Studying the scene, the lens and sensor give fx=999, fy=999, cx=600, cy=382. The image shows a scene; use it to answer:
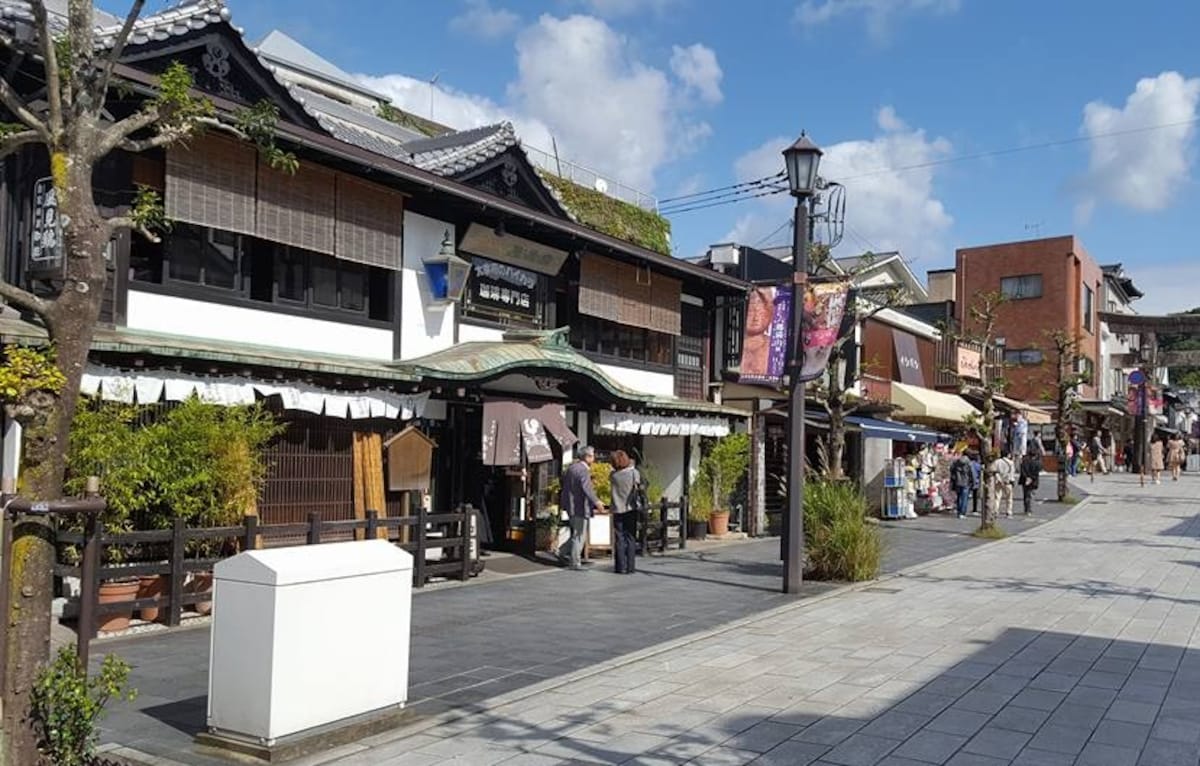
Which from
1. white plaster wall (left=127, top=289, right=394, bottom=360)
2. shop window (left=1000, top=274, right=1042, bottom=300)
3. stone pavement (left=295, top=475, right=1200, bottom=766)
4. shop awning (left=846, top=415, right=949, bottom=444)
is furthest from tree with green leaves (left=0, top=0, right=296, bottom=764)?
shop window (left=1000, top=274, right=1042, bottom=300)

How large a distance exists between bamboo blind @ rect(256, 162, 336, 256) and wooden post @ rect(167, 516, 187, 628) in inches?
153

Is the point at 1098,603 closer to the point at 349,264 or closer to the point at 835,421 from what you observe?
the point at 835,421

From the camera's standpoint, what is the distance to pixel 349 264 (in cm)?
1402

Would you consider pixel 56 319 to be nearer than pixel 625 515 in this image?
Yes

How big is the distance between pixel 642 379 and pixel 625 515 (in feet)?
19.2

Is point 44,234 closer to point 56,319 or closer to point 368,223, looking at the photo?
point 368,223

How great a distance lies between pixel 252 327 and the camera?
41.0ft

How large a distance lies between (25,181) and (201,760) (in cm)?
759

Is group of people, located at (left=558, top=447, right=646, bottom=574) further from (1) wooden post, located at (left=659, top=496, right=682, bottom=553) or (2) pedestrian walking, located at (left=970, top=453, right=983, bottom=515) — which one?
(2) pedestrian walking, located at (left=970, top=453, right=983, bottom=515)

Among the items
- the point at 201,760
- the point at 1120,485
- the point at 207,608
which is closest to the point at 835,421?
the point at 207,608

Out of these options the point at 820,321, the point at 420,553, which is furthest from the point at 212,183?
the point at 820,321

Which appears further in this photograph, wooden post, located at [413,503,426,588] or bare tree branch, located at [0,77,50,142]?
wooden post, located at [413,503,426,588]

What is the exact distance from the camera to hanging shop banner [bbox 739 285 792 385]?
1806 cm

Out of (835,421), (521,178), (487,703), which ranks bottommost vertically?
(487,703)
